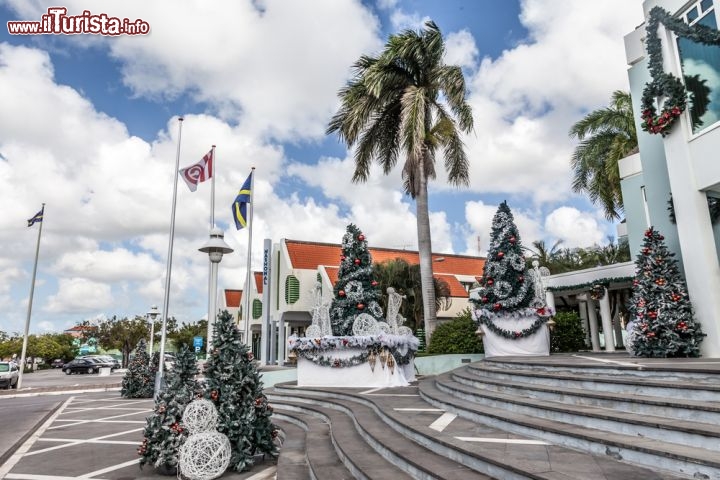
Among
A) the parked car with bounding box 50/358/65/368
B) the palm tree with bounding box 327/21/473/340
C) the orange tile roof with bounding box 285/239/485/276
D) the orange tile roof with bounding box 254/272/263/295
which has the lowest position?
the parked car with bounding box 50/358/65/368

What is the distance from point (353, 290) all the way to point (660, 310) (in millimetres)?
8548

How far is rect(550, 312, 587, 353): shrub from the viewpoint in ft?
48.2

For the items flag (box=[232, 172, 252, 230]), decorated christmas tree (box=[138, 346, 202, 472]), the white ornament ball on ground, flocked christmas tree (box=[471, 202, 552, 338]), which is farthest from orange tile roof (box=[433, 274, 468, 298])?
the white ornament ball on ground

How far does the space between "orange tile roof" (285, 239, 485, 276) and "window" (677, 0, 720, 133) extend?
1888 cm

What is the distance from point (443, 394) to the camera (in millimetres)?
8297

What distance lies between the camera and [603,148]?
20.5m

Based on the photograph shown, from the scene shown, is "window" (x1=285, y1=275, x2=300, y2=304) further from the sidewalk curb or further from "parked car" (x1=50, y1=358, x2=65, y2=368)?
"parked car" (x1=50, y1=358, x2=65, y2=368)

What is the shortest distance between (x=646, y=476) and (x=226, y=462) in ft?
15.5

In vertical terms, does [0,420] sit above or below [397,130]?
below

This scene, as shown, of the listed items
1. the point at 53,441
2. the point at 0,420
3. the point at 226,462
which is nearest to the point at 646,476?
the point at 226,462

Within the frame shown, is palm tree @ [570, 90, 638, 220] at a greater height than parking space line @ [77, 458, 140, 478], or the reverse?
palm tree @ [570, 90, 638, 220]

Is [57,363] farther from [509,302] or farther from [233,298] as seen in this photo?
[509,302]

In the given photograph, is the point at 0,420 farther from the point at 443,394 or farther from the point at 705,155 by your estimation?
the point at 705,155

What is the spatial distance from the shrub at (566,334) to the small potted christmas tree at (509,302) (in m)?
2.52
